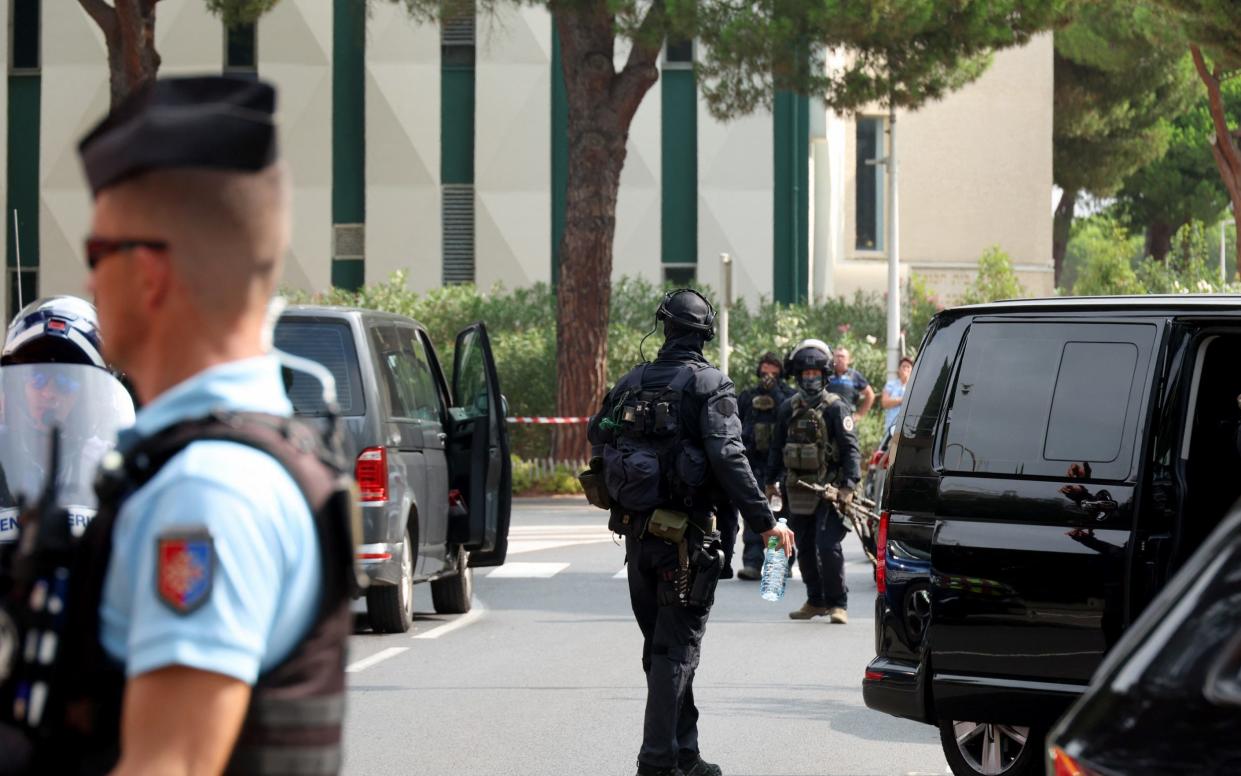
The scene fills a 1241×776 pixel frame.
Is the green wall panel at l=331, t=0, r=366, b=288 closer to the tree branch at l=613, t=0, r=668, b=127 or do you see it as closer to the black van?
the tree branch at l=613, t=0, r=668, b=127

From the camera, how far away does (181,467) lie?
7.29 ft

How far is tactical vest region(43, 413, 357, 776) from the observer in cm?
225

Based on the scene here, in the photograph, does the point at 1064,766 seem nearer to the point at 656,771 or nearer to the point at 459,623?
the point at 656,771

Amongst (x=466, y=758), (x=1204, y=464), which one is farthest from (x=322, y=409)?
(x=1204, y=464)

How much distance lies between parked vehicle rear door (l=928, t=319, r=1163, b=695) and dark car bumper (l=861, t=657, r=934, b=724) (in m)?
0.16

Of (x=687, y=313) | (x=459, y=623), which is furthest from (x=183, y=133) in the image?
(x=459, y=623)

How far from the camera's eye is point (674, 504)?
771cm

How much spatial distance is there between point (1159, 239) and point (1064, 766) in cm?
6309

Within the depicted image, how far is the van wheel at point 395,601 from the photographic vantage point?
40.0 feet

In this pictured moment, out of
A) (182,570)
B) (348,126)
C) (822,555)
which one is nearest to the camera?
(182,570)

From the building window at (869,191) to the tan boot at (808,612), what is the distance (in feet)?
91.3

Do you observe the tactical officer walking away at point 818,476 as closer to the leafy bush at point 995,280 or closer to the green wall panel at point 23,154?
the leafy bush at point 995,280

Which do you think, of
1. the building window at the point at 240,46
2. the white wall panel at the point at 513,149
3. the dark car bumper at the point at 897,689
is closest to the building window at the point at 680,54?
the white wall panel at the point at 513,149

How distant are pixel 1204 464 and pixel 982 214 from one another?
36059 millimetres
